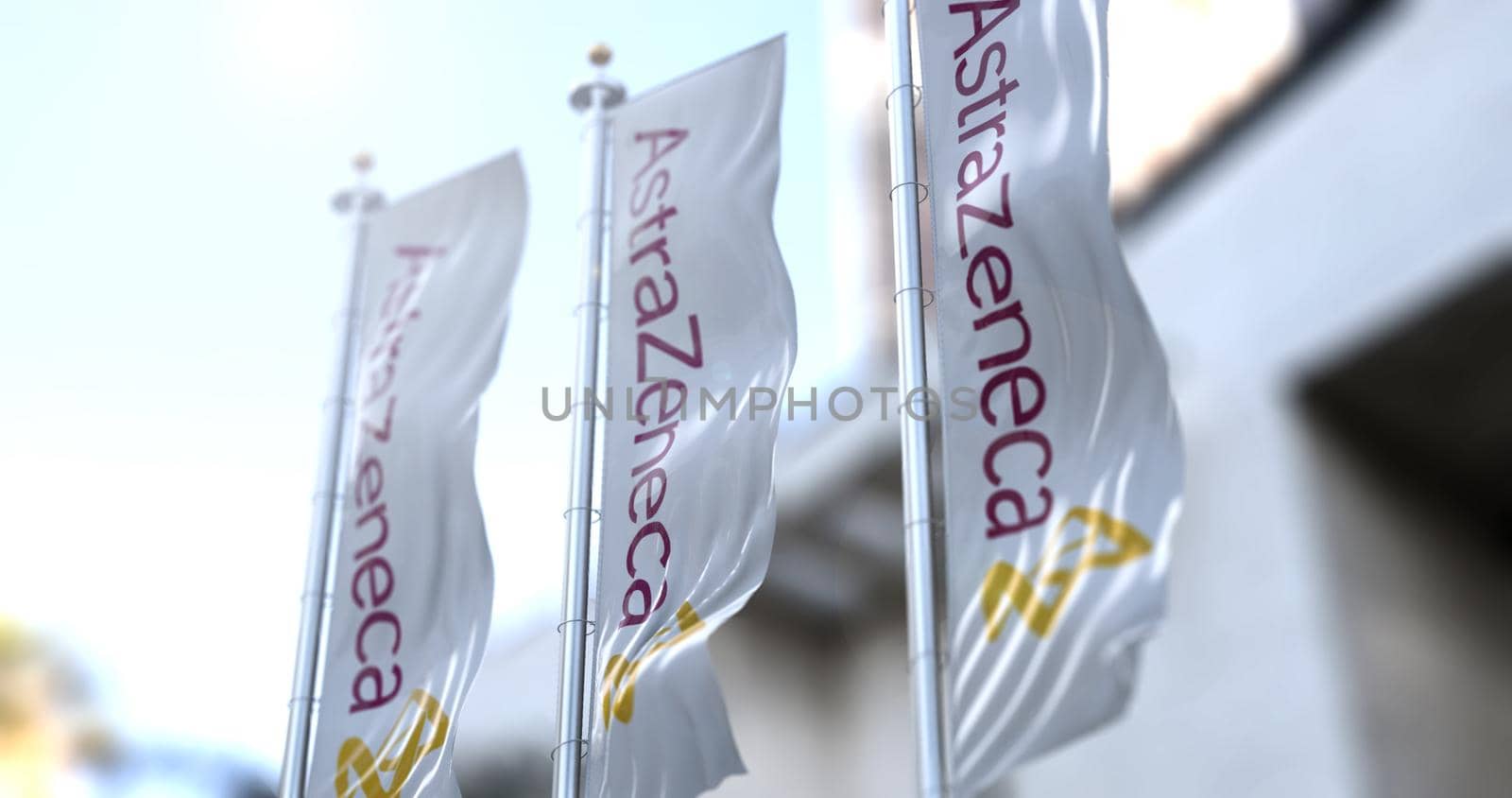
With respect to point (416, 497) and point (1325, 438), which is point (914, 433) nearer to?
point (416, 497)

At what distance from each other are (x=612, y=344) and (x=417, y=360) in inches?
61.6

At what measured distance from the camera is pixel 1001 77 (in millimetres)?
6758

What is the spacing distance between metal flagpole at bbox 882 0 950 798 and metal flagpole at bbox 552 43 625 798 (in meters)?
1.94

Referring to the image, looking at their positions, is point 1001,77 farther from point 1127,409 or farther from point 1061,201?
point 1127,409

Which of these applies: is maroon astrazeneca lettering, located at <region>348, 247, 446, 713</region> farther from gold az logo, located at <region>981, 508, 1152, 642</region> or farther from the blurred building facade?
the blurred building facade

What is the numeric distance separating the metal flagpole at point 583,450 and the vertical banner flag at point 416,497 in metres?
0.44

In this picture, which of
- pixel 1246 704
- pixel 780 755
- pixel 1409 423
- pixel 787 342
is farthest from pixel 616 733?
pixel 780 755

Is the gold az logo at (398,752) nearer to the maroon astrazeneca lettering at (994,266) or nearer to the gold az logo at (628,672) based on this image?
the gold az logo at (628,672)

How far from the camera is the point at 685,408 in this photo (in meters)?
7.53

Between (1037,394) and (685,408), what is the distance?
78.9 inches

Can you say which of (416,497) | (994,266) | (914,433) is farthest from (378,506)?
(994,266)

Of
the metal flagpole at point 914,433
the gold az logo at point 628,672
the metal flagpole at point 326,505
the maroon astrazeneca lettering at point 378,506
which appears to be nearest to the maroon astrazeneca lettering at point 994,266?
the metal flagpole at point 914,433

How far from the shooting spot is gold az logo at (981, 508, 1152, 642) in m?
5.54

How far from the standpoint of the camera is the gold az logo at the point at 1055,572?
5.54 metres
